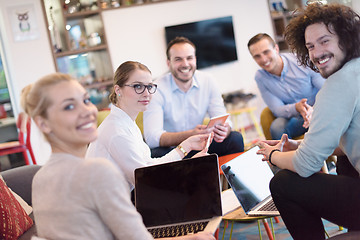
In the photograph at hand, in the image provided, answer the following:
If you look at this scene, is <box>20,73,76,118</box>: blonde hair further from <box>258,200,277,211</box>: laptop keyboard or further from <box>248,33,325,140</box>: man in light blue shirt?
<box>248,33,325,140</box>: man in light blue shirt

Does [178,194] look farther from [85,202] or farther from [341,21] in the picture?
[341,21]

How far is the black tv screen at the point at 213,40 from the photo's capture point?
21.8 ft

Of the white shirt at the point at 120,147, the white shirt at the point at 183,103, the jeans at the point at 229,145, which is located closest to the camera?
the white shirt at the point at 120,147

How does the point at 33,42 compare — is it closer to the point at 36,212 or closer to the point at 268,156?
the point at 268,156

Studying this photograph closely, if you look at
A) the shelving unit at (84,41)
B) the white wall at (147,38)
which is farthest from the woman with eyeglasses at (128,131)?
the shelving unit at (84,41)

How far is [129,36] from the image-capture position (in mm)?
6273

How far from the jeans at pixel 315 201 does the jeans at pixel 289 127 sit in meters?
1.66

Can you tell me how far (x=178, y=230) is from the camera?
165 cm

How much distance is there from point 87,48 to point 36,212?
515 cm

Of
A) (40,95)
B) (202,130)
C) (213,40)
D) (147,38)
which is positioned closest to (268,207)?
(202,130)

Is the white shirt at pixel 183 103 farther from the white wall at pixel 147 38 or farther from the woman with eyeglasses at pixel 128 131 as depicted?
the white wall at pixel 147 38

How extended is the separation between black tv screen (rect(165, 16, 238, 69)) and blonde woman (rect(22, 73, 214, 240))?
18.2ft

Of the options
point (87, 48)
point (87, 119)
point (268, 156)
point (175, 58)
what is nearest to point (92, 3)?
point (87, 48)

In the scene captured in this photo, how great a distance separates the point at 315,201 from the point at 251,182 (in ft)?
1.63
